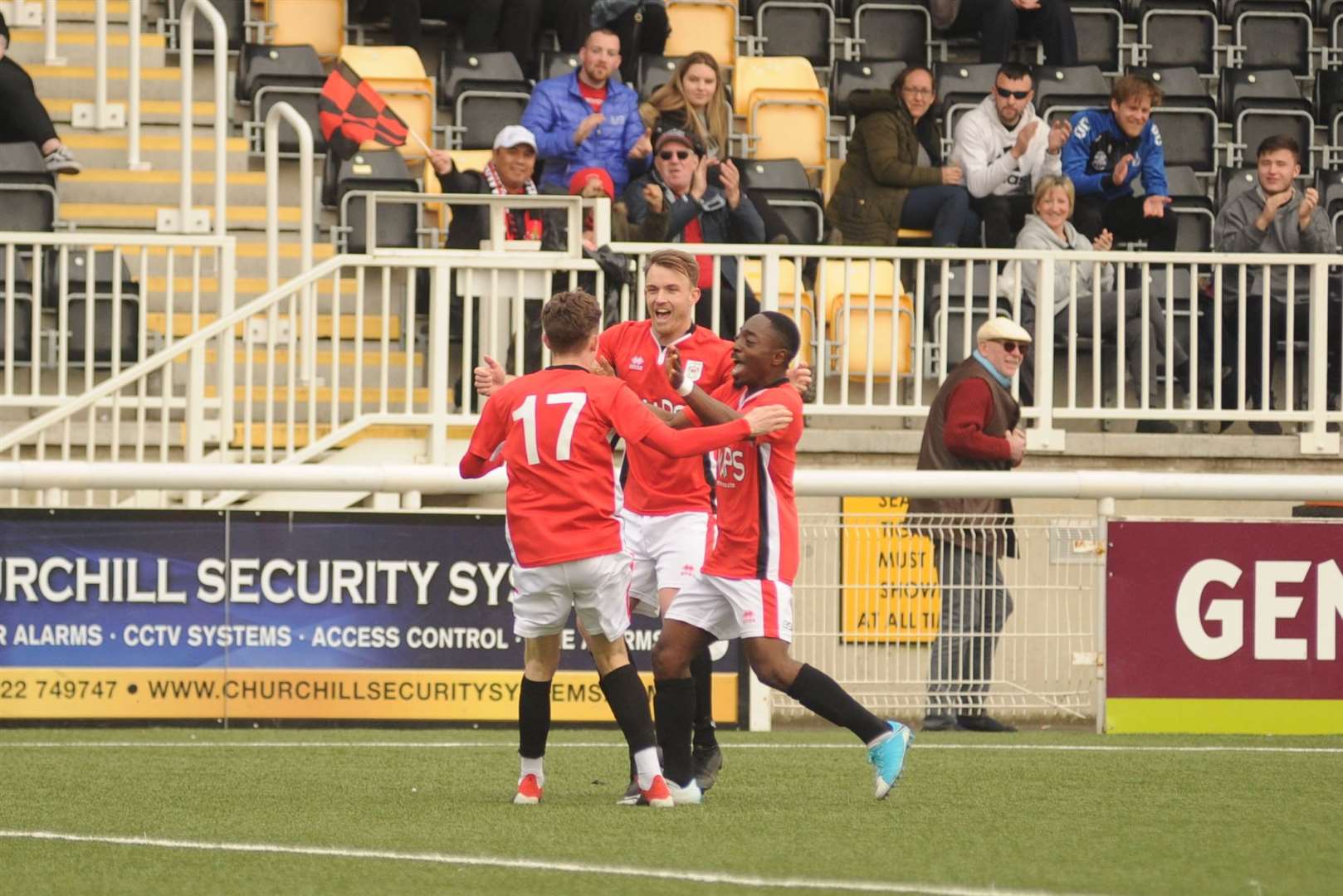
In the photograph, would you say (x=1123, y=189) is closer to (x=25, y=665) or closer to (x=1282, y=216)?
(x=1282, y=216)

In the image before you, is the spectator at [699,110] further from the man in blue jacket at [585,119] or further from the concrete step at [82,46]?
the concrete step at [82,46]

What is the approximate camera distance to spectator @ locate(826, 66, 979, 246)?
1423cm

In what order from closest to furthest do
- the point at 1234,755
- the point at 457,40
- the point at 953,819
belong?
the point at 953,819 → the point at 1234,755 → the point at 457,40

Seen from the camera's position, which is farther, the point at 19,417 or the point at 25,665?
the point at 19,417

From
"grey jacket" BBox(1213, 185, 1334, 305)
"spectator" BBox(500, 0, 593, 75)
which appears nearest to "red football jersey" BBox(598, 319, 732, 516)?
"grey jacket" BBox(1213, 185, 1334, 305)

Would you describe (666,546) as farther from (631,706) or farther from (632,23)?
(632,23)

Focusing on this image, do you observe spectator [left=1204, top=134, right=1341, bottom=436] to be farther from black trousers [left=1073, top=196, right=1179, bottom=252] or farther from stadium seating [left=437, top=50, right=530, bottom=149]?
stadium seating [left=437, top=50, right=530, bottom=149]

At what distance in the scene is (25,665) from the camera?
1053cm

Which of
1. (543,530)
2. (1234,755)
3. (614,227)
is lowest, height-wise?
(1234,755)

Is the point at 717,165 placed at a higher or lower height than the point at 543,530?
higher

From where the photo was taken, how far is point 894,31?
16.8m

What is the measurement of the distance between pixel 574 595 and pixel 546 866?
1471 mm

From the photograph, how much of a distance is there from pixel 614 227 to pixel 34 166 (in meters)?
3.36

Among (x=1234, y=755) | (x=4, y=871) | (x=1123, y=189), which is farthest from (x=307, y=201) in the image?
(x=4, y=871)
